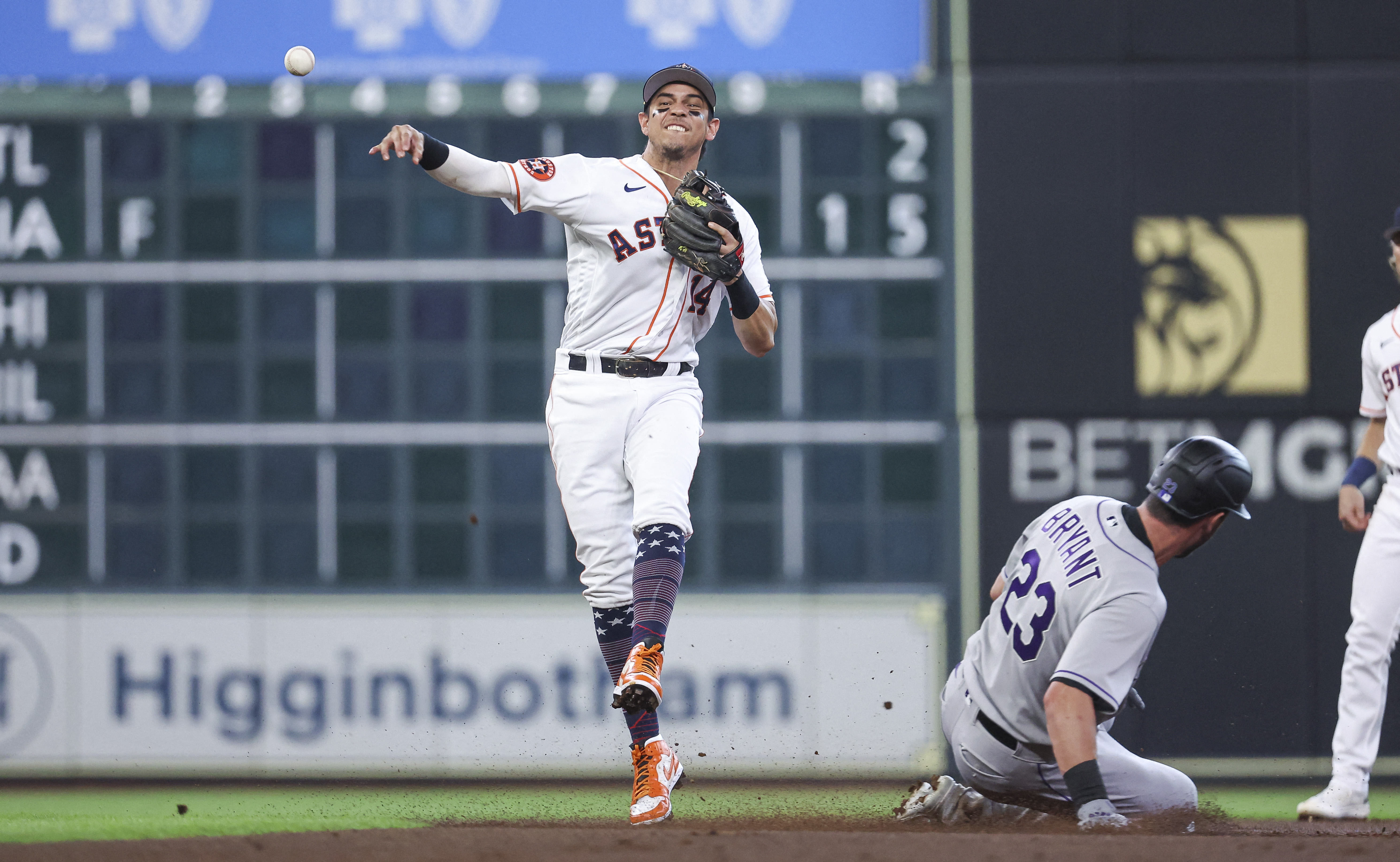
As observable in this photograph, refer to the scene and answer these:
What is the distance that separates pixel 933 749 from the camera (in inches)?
256

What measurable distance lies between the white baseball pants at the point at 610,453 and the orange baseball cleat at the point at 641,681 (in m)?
0.39

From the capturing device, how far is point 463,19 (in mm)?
6910

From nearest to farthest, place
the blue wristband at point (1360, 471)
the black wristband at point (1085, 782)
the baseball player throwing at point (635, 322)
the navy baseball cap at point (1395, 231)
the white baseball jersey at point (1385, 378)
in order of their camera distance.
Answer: the black wristband at point (1085, 782) → the baseball player throwing at point (635, 322) → the navy baseball cap at point (1395, 231) → the white baseball jersey at point (1385, 378) → the blue wristband at point (1360, 471)

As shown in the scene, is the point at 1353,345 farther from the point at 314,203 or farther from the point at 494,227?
the point at 314,203

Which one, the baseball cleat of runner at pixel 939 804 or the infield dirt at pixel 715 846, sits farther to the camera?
the baseball cleat of runner at pixel 939 804

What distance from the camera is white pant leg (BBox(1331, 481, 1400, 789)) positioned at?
13.6 feet

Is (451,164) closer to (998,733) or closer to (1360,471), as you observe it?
(998,733)

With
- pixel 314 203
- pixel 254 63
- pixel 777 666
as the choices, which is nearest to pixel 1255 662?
pixel 777 666

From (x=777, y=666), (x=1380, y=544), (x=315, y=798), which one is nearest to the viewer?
(x=1380, y=544)

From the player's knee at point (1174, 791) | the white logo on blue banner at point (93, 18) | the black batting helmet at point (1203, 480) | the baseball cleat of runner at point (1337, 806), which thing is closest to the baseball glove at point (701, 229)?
the black batting helmet at point (1203, 480)

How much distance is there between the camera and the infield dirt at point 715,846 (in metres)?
3.04

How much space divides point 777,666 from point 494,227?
2318 millimetres

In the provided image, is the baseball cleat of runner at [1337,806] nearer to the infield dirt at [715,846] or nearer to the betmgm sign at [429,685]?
the infield dirt at [715,846]

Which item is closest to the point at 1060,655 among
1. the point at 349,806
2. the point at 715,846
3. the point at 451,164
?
the point at 715,846
